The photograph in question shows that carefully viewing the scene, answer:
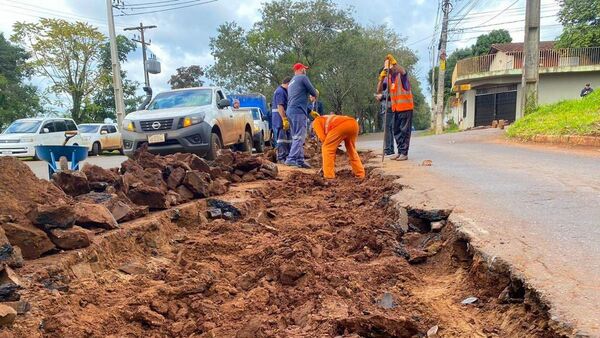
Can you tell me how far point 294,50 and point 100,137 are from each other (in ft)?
53.6

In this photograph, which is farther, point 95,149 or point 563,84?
point 563,84

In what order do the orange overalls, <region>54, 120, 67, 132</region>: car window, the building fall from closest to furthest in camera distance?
1. the orange overalls
2. <region>54, 120, 67, 132</region>: car window
3. the building

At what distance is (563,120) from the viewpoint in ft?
38.2

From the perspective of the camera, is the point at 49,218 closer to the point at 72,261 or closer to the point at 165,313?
the point at 72,261

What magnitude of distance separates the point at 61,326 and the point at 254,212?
2.71 metres

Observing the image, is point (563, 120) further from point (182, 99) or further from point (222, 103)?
point (182, 99)

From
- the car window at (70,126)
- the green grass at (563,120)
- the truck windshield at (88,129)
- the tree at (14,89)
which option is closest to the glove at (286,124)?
the green grass at (563,120)

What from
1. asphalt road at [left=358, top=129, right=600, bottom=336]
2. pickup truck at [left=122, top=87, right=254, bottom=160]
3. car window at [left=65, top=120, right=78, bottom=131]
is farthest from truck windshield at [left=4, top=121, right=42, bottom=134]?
asphalt road at [left=358, top=129, right=600, bottom=336]

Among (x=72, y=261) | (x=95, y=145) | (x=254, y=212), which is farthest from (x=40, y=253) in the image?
(x=95, y=145)

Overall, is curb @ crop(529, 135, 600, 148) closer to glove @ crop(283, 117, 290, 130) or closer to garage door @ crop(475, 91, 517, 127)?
glove @ crop(283, 117, 290, 130)

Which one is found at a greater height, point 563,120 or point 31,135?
point 563,120

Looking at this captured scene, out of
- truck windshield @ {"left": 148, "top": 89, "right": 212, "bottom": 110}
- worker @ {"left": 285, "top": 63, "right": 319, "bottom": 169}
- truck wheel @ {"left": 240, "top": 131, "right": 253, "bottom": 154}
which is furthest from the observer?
truck wheel @ {"left": 240, "top": 131, "right": 253, "bottom": 154}

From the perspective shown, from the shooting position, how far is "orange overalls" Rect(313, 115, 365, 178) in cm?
670

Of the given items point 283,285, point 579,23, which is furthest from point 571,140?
point 579,23
